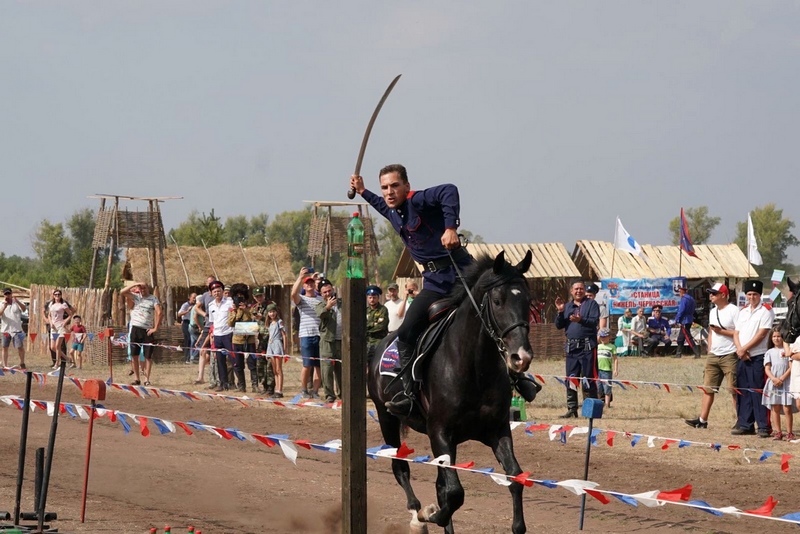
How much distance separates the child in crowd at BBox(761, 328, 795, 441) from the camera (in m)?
14.1

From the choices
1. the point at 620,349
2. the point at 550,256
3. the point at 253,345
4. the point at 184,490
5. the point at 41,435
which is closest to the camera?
the point at 184,490

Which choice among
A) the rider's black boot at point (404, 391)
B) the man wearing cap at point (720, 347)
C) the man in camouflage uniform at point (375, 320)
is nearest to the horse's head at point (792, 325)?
the man wearing cap at point (720, 347)

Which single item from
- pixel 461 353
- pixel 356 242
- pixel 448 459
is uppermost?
pixel 356 242

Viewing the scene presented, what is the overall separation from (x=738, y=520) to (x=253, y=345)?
42.7ft

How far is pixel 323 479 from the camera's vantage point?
1155 cm

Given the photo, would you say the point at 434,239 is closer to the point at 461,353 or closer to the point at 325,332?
the point at 461,353

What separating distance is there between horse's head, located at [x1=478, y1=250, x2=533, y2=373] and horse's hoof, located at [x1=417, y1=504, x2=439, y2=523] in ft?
4.36

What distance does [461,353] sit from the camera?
26.4ft

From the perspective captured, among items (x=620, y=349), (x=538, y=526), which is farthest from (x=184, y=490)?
(x=620, y=349)

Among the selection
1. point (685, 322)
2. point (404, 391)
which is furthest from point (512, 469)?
point (685, 322)

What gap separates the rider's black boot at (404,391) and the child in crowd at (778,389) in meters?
7.47

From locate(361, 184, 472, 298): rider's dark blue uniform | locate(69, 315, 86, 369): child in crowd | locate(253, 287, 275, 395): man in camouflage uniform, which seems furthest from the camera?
locate(69, 315, 86, 369): child in crowd

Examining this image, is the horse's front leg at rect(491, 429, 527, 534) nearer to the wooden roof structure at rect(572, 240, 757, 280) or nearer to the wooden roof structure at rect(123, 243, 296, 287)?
the wooden roof structure at rect(123, 243, 296, 287)

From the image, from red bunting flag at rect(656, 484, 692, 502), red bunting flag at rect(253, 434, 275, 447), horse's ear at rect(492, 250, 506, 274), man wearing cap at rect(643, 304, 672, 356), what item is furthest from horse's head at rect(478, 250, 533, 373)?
man wearing cap at rect(643, 304, 672, 356)
